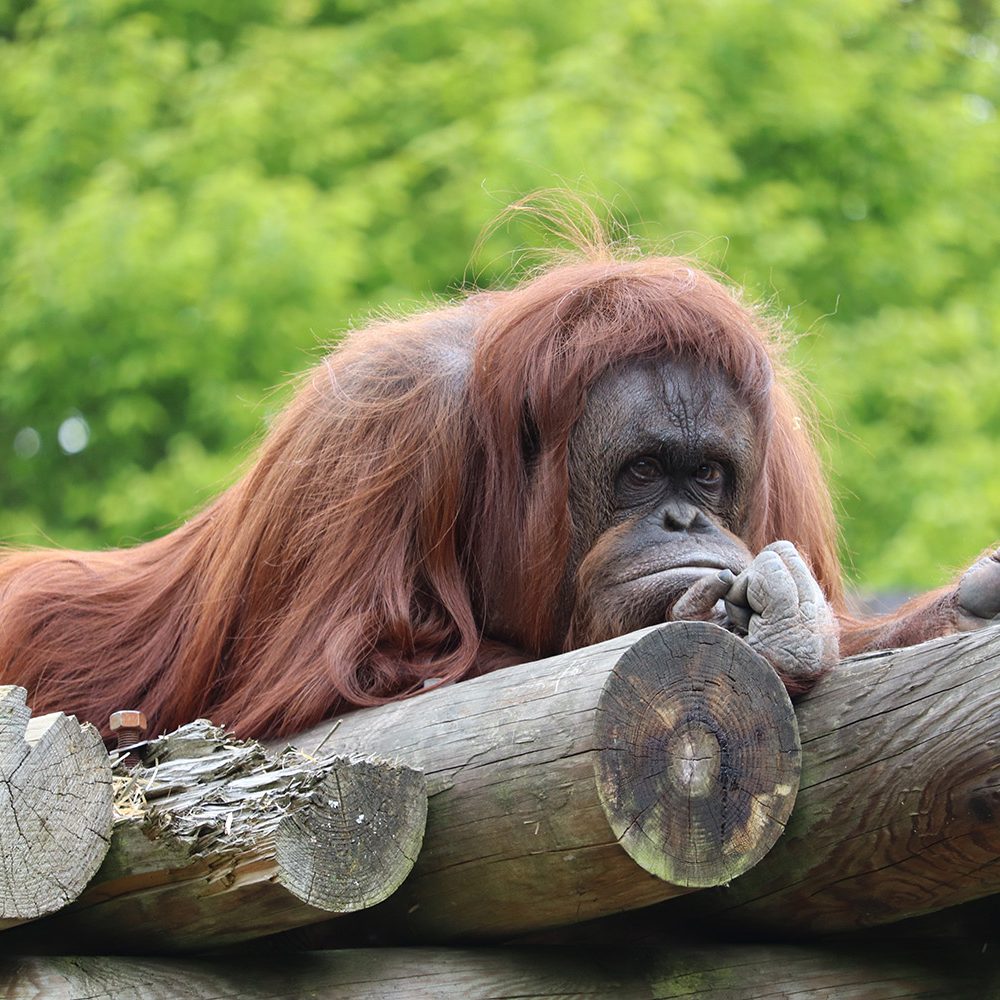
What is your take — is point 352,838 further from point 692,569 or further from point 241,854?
point 692,569

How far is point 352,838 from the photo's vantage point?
7.45 feet

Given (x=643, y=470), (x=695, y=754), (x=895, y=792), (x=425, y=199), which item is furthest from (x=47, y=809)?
(x=425, y=199)

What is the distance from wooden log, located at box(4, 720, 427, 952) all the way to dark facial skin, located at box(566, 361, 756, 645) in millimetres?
1078

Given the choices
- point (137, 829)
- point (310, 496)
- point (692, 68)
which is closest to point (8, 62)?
point (692, 68)

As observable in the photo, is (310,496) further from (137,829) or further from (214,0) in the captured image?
(214,0)

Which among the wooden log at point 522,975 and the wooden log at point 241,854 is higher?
the wooden log at point 241,854

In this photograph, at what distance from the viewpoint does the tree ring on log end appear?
2.26 m

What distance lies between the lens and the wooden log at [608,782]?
2.27 meters

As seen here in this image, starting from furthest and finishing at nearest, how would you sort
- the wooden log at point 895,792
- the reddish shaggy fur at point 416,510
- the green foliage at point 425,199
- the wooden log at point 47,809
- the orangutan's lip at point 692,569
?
the green foliage at point 425,199, the reddish shaggy fur at point 416,510, the orangutan's lip at point 692,569, the wooden log at point 895,792, the wooden log at point 47,809

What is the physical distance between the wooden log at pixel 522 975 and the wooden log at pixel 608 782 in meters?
0.09

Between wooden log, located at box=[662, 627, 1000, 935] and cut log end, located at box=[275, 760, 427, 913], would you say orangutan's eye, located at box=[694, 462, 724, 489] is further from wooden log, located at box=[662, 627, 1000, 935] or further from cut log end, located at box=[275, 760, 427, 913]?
cut log end, located at box=[275, 760, 427, 913]

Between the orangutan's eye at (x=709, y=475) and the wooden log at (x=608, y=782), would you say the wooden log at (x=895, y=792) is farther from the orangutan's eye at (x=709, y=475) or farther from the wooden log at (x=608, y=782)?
the orangutan's eye at (x=709, y=475)

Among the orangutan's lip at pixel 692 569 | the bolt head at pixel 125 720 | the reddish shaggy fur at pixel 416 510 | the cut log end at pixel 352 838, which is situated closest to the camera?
the cut log end at pixel 352 838

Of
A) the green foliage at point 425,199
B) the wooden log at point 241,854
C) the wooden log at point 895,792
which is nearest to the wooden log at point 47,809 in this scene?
the wooden log at point 241,854
